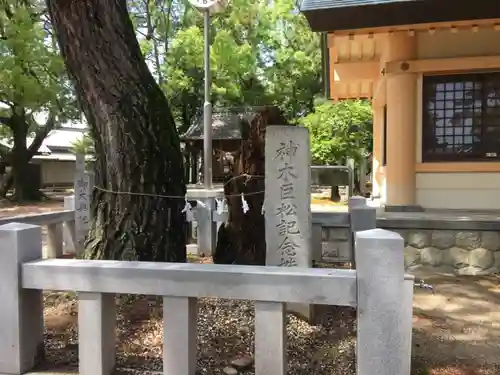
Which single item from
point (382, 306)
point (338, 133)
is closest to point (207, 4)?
point (382, 306)

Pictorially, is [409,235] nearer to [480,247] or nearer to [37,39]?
[480,247]

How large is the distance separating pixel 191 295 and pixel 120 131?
2.27 meters

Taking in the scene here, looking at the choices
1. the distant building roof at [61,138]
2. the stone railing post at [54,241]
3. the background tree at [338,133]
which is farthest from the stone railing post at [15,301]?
the distant building roof at [61,138]

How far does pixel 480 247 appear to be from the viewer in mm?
6867

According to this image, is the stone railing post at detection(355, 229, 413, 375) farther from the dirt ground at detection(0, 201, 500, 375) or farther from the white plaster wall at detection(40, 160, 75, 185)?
the white plaster wall at detection(40, 160, 75, 185)

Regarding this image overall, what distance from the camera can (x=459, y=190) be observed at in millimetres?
8102

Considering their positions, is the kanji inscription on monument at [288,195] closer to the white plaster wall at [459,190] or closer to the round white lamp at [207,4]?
the white plaster wall at [459,190]

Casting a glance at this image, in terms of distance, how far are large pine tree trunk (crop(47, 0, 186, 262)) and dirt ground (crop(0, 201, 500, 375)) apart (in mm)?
604

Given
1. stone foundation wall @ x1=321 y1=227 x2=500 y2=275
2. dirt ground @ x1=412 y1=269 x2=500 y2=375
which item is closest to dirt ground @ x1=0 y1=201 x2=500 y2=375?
dirt ground @ x1=412 y1=269 x2=500 y2=375

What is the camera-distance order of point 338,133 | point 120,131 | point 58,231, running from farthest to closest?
point 338,133 < point 58,231 < point 120,131

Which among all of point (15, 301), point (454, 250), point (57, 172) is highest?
point (57, 172)

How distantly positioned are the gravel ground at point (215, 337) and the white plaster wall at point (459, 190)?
4144mm

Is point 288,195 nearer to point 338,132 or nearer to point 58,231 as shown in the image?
point 58,231

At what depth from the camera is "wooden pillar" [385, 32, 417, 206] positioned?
8008 mm
